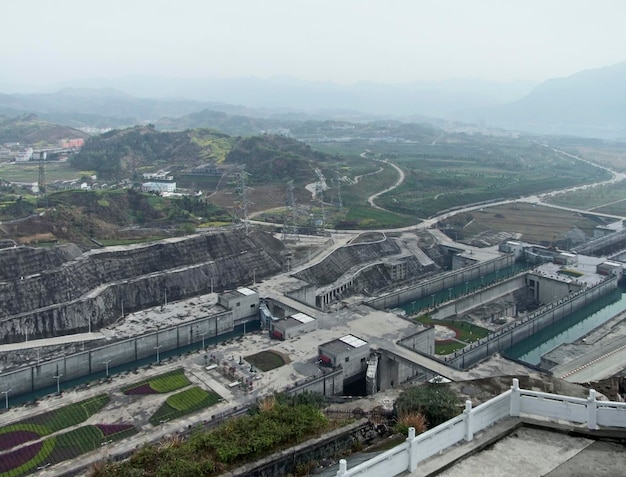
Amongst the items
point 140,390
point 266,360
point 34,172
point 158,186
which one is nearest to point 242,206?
point 158,186

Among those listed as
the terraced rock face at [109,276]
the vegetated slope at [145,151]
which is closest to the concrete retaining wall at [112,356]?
the terraced rock face at [109,276]

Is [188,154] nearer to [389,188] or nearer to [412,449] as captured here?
[389,188]

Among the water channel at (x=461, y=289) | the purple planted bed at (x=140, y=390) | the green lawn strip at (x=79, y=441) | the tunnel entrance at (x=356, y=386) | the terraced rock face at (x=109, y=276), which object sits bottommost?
the water channel at (x=461, y=289)

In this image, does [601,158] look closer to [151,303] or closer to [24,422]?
[151,303]

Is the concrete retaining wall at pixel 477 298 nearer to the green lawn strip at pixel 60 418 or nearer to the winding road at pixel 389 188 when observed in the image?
the green lawn strip at pixel 60 418

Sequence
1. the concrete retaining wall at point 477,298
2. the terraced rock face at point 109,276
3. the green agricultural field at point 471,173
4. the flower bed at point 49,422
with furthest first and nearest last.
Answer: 1. the green agricultural field at point 471,173
2. the concrete retaining wall at point 477,298
3. the terraced rock face at point 109,276
4. the flower bed at point 49,422

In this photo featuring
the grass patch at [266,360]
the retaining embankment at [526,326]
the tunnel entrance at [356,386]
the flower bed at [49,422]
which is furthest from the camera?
the retaining embankment at [526,326]

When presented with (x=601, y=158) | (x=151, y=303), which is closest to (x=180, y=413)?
(x=151, y=303)

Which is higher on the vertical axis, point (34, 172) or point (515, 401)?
point (515, 401)
